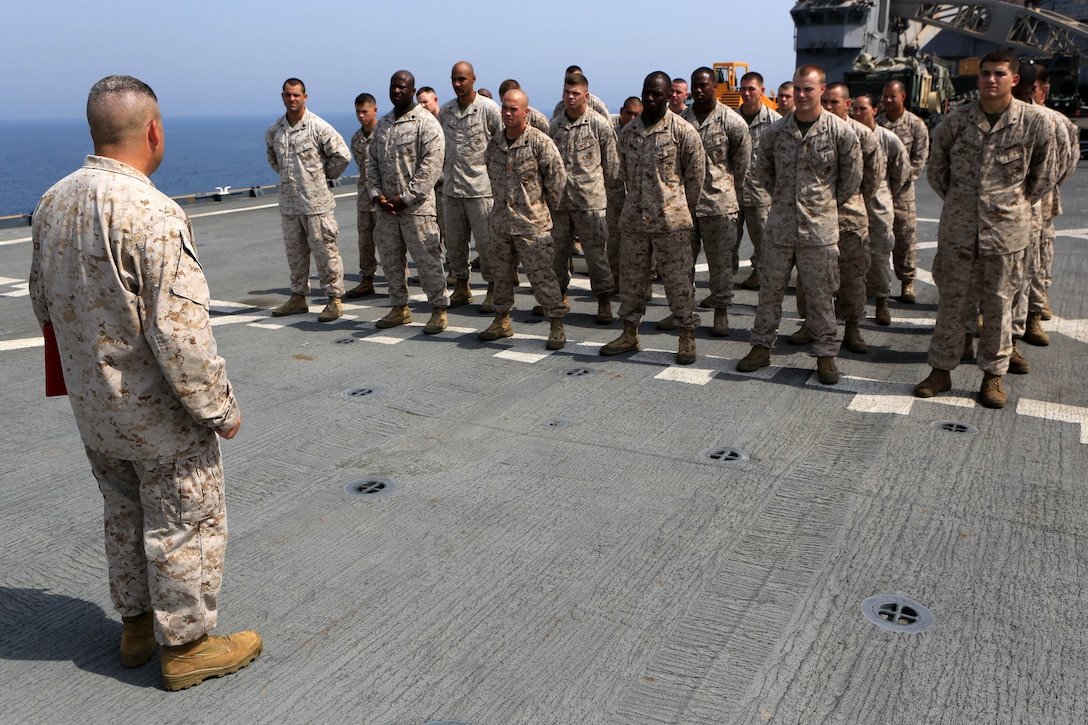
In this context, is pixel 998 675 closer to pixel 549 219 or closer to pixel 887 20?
pixel 549 219

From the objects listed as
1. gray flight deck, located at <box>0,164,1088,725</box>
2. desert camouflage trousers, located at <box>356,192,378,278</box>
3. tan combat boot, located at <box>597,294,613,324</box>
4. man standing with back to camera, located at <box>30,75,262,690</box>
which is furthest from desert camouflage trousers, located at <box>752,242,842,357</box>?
desert camouflage trousers, located at <box>356,192,378,278</box>

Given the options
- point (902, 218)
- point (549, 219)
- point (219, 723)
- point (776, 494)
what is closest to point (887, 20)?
point (902, 218)

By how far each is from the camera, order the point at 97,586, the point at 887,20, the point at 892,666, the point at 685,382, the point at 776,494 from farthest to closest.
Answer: the point at 887,20 → the point at 685,382 → the point at 776,494 → the point at 97,586 → the point at 892,666

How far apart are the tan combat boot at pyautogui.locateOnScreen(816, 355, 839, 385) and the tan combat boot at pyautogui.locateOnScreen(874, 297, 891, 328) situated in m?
1.57

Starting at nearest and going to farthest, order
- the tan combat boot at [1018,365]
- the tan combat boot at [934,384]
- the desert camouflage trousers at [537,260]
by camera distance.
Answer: the tan combat boot at [934,384] → the tan combat boot at [1018,365] → the desert camouflage trousers at [537,260]

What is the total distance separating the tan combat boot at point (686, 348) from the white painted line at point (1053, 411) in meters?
1.90

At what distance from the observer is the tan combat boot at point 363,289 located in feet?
26.2

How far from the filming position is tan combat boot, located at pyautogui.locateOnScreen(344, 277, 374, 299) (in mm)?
7977

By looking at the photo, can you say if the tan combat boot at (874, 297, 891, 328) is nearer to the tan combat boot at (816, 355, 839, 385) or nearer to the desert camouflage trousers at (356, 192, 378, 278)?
the tan combat boot at (816, 355, 839, 385)

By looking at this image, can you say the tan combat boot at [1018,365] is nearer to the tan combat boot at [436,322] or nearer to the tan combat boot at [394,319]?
the tan combat boot at [436,322]

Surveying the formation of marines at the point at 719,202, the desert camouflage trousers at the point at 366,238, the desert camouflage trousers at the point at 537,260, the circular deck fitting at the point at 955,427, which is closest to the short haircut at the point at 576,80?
the formation of marines at the point at 719,202

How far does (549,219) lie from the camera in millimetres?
6125

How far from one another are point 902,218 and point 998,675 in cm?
521

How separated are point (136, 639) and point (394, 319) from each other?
4.33m
